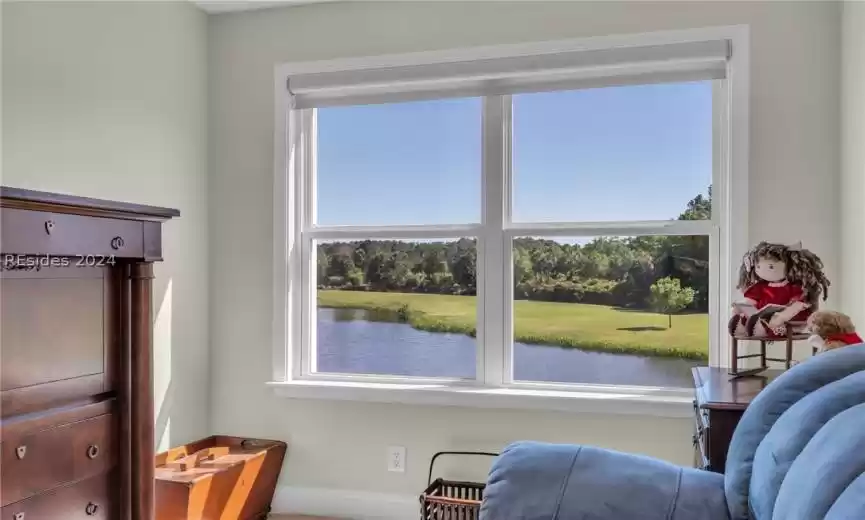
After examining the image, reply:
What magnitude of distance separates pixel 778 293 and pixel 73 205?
1872mm

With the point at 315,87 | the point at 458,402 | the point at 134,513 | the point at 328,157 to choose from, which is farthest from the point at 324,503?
the point at 315,87

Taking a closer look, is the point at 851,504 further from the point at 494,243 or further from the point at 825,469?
the point at 494,243

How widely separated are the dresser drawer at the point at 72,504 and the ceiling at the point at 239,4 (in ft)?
6.49

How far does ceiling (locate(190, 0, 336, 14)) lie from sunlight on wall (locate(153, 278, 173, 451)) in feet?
3.91

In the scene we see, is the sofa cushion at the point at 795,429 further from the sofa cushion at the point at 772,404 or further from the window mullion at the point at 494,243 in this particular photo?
the window mullion at the point at 494,243

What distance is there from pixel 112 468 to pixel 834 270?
7.98ft

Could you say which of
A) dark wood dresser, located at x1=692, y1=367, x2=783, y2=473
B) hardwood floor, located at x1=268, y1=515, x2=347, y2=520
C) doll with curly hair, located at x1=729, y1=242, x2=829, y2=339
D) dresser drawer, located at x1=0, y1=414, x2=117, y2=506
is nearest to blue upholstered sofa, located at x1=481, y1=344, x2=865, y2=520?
dark wood dresser, located at x1=692, y1=367, x2=783, y2=473

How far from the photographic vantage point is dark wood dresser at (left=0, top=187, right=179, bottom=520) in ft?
5.73

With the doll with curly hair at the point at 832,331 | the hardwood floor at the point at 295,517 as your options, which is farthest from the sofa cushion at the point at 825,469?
the hardwood floor at the point at 295,517

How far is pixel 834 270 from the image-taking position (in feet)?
8.11

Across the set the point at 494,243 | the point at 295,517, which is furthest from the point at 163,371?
the point at 494,243

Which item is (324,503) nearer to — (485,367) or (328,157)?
(485,367)

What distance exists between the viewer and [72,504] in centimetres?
193

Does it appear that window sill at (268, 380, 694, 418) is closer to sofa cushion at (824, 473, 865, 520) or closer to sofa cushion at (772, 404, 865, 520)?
sofa cushion at (772, 404, 865, 520)
